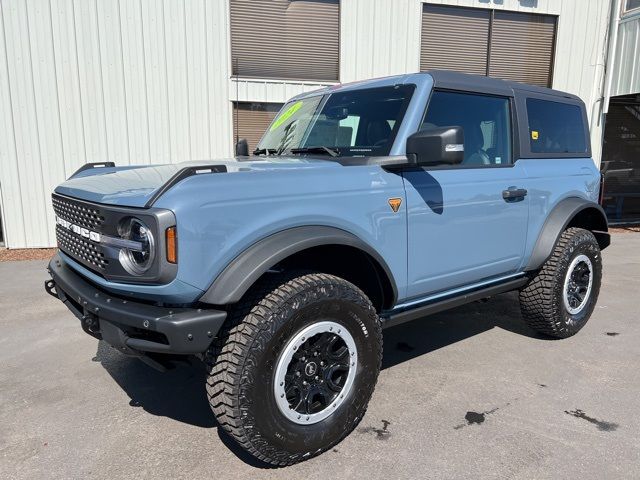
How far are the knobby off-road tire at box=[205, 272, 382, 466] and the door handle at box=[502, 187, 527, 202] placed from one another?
1.42 metres

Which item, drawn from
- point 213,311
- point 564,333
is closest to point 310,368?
point 213,311

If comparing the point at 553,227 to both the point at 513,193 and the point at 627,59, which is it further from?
the point at 627,59

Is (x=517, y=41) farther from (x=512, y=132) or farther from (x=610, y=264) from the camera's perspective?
(x=512, y=132)

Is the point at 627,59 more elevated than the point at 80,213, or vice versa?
the point at 627,59

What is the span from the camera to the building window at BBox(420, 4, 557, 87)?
30.3 ft

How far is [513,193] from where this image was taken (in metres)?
3.39

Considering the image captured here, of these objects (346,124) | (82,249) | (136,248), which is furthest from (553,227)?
(82,249)

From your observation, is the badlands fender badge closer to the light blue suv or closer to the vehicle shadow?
the light blue suv

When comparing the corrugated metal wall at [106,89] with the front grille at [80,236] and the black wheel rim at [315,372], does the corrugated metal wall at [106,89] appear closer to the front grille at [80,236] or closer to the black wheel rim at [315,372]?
the front grille at [80,236]

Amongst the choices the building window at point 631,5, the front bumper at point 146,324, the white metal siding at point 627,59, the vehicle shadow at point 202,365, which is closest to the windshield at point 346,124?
the front bumper at point 146,324

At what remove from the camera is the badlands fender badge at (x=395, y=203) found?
270cm

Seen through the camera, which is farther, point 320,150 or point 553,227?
point 553,227

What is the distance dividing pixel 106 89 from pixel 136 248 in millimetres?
6523

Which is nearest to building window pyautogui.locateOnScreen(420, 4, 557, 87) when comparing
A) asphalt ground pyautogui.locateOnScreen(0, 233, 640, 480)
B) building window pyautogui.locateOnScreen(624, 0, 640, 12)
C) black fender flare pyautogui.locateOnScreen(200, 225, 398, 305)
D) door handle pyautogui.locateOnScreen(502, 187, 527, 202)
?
building window pyautogui.locateOnScreen(624, 0, 640, 12)
